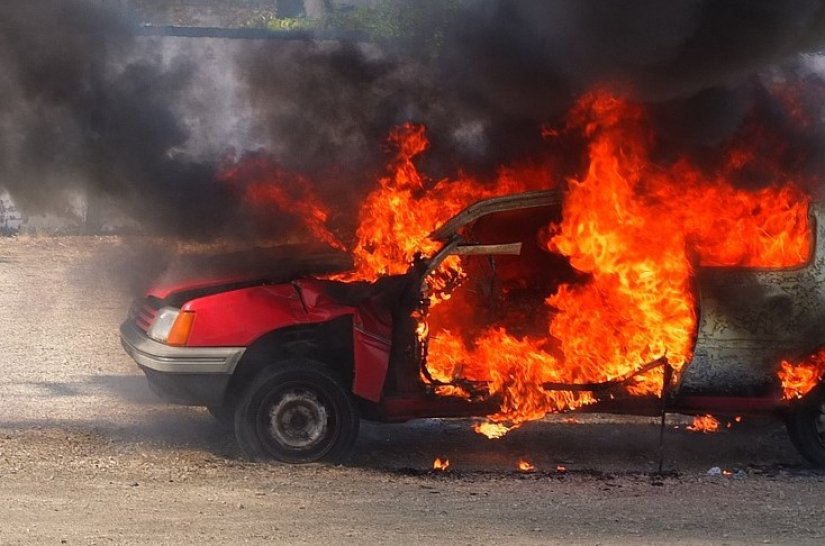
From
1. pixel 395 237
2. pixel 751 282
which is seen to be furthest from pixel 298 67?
pixel 751 282

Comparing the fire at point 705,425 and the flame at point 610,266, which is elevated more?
the flame at point 610,266

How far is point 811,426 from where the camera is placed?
7395mm

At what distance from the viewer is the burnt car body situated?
7.12 metres

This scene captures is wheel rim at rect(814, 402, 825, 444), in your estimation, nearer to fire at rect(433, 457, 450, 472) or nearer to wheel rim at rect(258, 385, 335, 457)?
fire at rect(433, 457, 450, 472)

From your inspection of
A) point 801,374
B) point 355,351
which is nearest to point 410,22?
point 355,351

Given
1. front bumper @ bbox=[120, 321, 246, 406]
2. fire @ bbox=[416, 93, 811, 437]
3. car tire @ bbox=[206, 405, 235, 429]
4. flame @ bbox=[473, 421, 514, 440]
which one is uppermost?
fire @ bbox=[416, 93, 811, 437]

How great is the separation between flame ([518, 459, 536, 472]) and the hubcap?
1264 millimetres

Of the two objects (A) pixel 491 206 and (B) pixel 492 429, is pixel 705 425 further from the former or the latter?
(A) pixel 491 206

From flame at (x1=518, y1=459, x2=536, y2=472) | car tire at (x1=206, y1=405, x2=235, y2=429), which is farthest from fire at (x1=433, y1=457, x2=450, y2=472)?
car tire at (x1=206, y1=405, x2=235, y2=429)

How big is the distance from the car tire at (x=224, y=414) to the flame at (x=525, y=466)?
1853mm

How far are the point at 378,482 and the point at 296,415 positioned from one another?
730mm

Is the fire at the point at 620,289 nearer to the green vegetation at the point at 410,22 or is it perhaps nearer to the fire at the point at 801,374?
the fire at the point at 801,374

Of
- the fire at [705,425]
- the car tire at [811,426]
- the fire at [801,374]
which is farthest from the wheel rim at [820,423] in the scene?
the fire at [705,425]

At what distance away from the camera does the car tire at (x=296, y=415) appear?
7.12m
